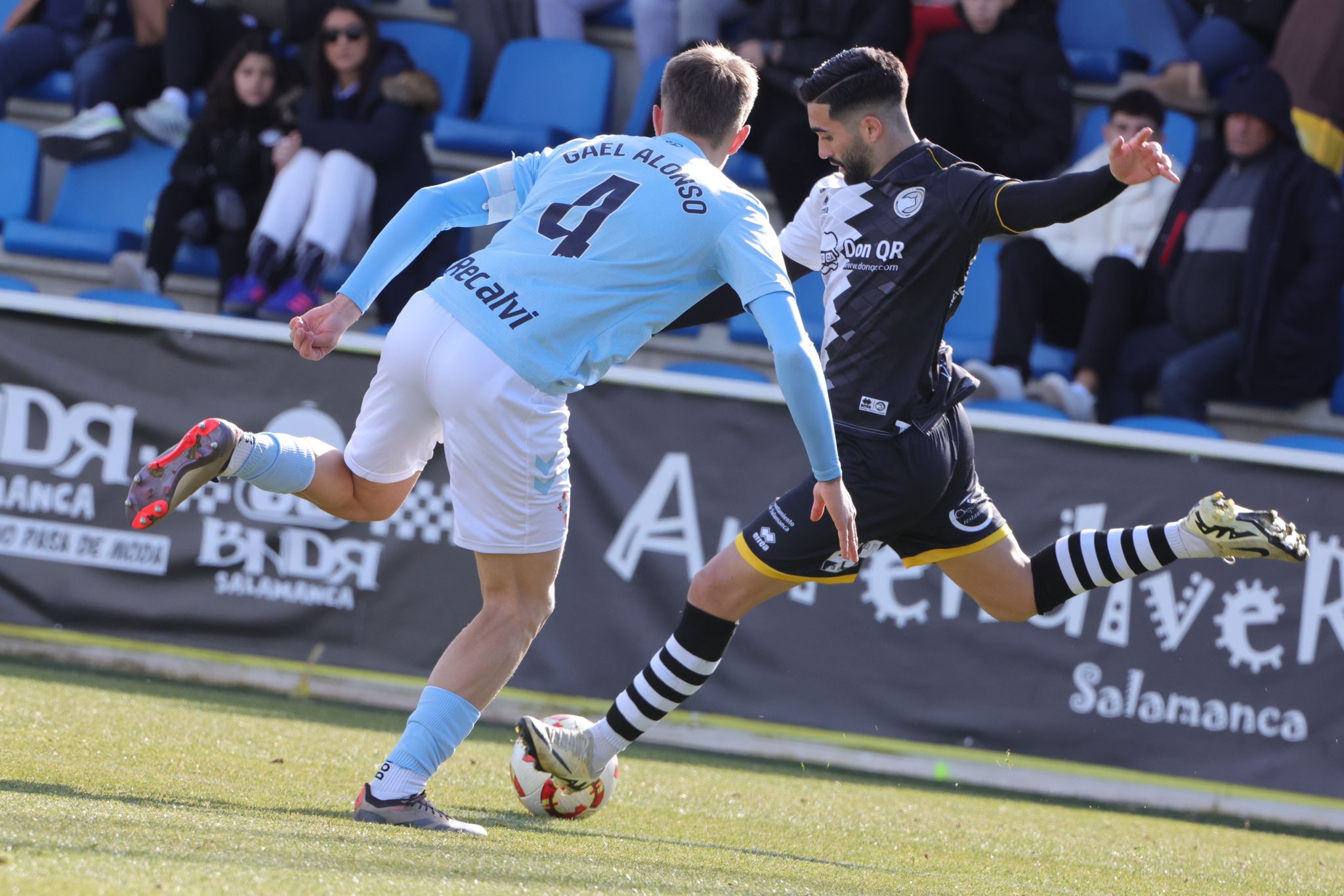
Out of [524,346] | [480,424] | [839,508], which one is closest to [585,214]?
[524,346]

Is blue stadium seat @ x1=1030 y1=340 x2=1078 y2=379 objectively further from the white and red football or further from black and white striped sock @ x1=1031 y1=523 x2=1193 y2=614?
the white and red football

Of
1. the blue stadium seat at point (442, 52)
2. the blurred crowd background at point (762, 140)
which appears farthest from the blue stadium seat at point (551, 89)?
the blue stadium seat at point (442, 52)

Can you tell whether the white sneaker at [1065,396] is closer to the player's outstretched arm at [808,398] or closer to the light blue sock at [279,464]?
the player's outstretched arm at [808,398]

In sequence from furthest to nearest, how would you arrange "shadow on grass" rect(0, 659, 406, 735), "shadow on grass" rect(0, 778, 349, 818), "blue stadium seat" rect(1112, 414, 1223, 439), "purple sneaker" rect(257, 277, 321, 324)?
"purple sneaker" rect(257, 277, 321, 324) < "blue stadium seat" rect(1112, 414, 1223, 439) < "shadow on grass" rect(0, 659, 406, 735) < "shadow on grass" rect(0, 778, 349, 818)

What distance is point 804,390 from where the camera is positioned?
11.4ft

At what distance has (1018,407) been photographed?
24.4ft

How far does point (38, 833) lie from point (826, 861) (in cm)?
198

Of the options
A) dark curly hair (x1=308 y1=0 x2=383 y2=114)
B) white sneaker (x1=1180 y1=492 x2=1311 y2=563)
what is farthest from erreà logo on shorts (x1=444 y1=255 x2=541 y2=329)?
dark curly hair (x1=308 y1=0 x2=383 y2=114)

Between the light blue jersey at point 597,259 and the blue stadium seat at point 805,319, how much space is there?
467cm

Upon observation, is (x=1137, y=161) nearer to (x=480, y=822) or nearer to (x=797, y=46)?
(x=480, y=822)

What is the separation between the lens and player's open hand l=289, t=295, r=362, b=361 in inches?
143

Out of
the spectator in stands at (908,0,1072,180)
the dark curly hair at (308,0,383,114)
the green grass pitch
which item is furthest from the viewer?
the dark curly hair at (308,0,383,114)

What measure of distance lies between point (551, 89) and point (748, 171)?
1.67 meters

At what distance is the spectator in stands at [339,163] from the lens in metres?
8.52
